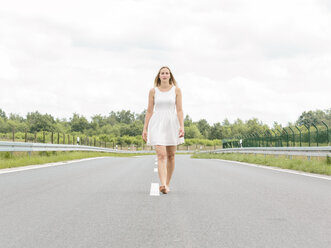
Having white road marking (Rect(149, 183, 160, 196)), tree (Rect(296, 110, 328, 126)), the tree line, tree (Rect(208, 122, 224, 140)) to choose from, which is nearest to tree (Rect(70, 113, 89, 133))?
the tree line

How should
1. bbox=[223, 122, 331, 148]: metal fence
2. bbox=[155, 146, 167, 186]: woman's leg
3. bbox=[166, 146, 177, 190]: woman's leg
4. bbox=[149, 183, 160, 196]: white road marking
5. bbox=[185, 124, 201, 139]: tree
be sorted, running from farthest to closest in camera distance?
bbox=[185, 124, 201, 139]: tree → bbox=[223, 122, 331, 148]: metal fence → bbox=[166, 146, 177, 190]: woman's leg → bbox=[155, 146, 167, 186]: woman's leg → bbox=[149, 183, 160, 196]: white road marking

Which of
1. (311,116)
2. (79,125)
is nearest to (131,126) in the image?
(79,125)

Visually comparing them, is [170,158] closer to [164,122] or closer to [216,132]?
[164,122]

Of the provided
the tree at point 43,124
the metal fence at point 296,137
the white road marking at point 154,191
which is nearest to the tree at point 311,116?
the tree at point 43,124

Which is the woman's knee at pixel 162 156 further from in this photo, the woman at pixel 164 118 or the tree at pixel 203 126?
the tree at pixel 203 126

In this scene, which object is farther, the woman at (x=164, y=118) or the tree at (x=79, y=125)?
the tree at (x=79, y=125)

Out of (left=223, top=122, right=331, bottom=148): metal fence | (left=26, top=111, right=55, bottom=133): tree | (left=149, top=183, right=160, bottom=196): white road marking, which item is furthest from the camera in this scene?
(left=26, top=111, right=55, bottom=133): tree

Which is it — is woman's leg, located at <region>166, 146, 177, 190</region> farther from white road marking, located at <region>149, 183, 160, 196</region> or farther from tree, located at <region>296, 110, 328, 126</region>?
tree, located at <region>296, 110, 328, 126</region>

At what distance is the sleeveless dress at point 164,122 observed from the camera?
6.63m

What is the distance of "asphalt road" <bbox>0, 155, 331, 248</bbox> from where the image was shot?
11.6 ft

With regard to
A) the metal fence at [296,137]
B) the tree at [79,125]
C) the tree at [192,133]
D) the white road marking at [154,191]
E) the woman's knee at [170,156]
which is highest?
the tree at [79,125]

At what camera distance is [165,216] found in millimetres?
4602

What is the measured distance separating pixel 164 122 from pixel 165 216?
2.29m

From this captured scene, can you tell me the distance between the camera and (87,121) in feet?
484
